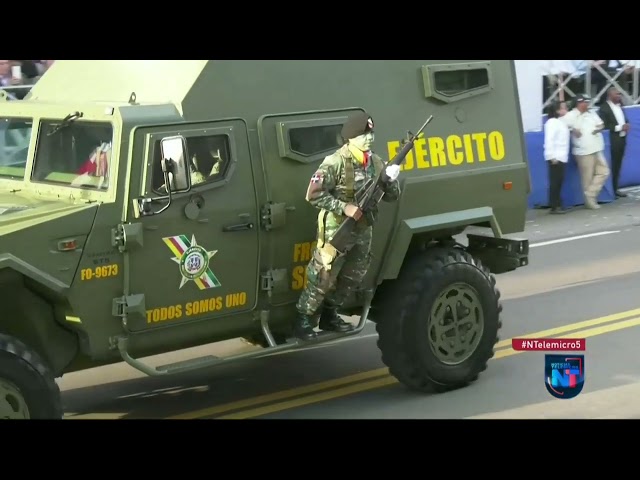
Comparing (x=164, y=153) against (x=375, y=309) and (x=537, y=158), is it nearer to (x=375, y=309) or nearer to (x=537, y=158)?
(x=375, y=309)

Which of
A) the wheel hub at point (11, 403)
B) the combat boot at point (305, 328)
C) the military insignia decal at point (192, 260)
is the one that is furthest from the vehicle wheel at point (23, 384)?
the combat boot at point (305, 328)

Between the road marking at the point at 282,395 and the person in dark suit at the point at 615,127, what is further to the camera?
the person in dark suit at the point at 615,127

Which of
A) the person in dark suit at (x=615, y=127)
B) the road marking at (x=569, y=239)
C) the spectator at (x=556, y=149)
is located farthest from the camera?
the person in dark suit at (x=615, y=127)

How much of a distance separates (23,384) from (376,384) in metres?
3.09

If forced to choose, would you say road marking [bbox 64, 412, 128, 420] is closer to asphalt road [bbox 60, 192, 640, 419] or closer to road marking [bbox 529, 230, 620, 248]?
asphalt road [bbox 60, 192, 640, 419]

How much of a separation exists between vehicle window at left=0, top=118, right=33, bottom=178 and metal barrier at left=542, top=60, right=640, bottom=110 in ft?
36.2

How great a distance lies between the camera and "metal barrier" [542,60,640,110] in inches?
663

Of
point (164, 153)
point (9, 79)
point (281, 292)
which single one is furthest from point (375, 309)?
point (9, 79)

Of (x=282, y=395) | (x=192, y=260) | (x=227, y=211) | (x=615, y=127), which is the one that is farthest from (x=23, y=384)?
(x=615, y=127)

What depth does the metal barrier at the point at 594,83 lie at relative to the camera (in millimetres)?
16844

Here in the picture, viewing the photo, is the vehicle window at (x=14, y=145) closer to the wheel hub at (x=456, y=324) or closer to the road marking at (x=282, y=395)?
the road marking at (x=282, y=395)

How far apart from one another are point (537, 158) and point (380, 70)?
10.1m

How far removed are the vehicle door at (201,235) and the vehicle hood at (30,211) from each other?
15.9 inches

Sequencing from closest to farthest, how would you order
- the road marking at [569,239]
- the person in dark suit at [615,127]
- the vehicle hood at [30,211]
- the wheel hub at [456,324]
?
1. the vehicle hood at [30,211]
2. the wheel hub at [456,324]
3. the road marking at [569,239]
4. the person in dark suit at [615,127]
